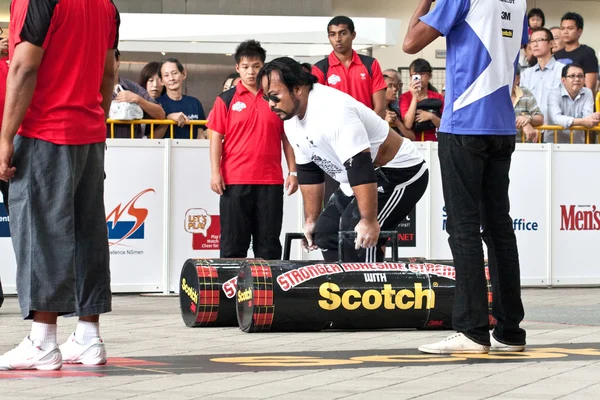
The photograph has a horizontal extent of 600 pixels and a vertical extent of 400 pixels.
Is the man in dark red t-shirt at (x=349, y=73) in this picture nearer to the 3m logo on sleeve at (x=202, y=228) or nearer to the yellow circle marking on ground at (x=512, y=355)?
the 3m logo on sleeve at (x=202, y=228)

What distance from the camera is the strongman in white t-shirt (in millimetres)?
6895

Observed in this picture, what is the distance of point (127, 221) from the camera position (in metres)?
10.8

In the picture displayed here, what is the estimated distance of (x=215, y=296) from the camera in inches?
306

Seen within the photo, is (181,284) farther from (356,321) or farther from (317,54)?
(317,54)

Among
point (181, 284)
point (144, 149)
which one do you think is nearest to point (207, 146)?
point (144, 149)

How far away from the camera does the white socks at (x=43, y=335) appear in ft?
17.6

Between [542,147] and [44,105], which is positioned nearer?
[44,105]

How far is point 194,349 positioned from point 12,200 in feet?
4.91

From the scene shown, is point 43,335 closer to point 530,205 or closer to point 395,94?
point 530,205

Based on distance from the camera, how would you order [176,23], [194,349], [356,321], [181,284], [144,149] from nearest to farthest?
[194,349], [356,321], [181,284], [144,149], [176,23]

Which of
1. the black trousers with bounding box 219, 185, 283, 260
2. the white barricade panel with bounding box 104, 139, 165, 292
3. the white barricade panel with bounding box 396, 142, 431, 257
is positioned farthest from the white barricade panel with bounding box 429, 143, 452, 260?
the white barricade panel with bounding box 104, 139, 165, 292

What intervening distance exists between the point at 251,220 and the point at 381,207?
2.33 meters

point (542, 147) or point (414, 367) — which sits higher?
point (542, 147)

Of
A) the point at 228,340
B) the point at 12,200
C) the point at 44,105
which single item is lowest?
the point at 228,340
